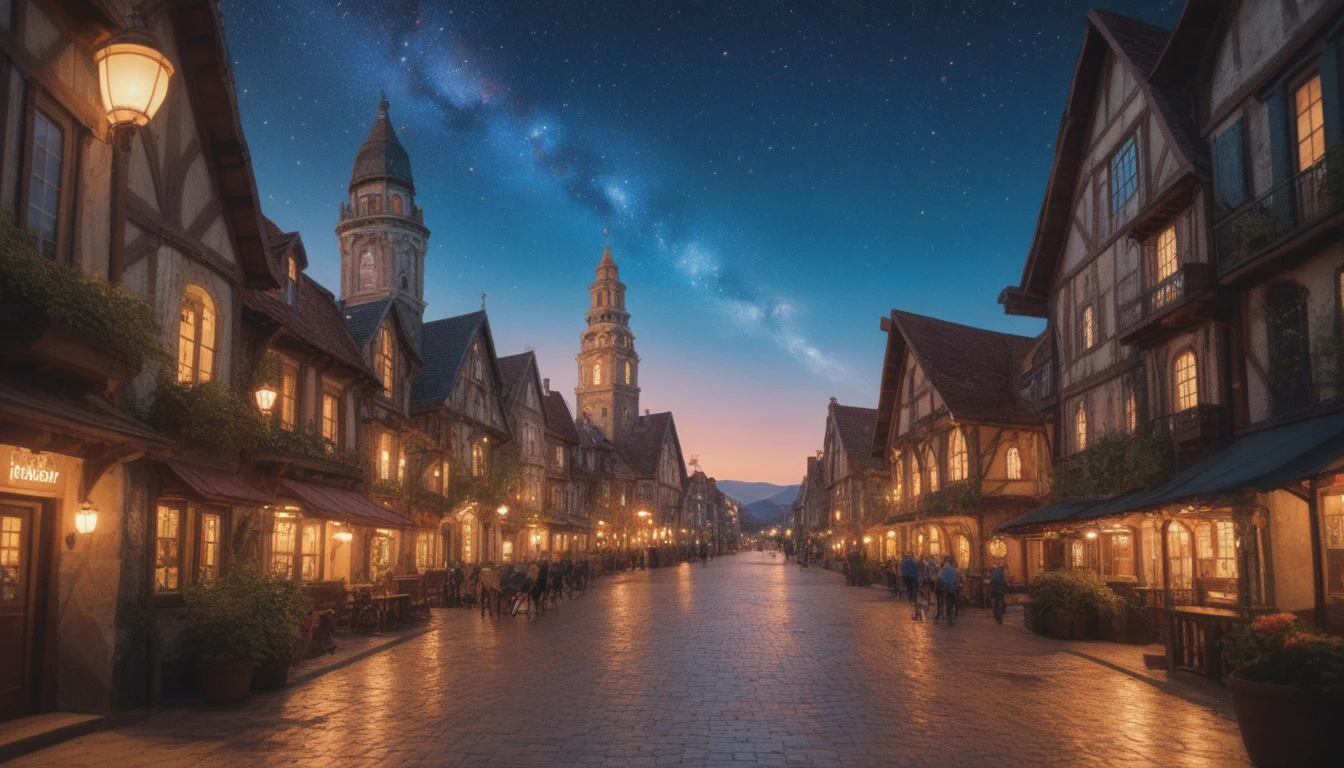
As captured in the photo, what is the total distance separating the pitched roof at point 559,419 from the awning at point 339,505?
31.5 meters

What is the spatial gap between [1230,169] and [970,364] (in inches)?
735

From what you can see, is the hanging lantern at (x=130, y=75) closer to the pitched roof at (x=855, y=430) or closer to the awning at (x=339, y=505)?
the awning at (x=339, y=505)

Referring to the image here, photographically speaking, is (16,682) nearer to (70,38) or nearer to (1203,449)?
(70,38)

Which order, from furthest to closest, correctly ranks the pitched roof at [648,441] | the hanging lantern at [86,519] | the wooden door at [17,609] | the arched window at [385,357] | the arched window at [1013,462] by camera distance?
the pitched roof at [648,441], the arched window at [1013,462], the arched window at [385,357], the hanging lantern at [86,519], the wooden door at [17,609]

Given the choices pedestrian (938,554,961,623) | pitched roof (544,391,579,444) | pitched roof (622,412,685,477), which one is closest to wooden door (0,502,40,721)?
pedestrian (938,554,961,623)

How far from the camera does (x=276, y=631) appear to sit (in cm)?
1291

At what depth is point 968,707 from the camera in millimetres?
11711

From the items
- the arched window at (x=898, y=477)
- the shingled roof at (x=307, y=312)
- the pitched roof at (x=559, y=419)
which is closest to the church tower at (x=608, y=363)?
the pitched roof at (x=559, y=419)

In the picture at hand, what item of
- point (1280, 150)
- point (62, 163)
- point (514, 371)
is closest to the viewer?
point (62, 163)

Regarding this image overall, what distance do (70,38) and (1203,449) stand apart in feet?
58.5

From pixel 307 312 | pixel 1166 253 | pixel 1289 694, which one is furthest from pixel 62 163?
pixel 1166 253

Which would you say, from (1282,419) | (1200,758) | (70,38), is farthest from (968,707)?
(70,38)

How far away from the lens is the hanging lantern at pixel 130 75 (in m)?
8.09

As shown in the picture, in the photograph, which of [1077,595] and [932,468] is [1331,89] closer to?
[1077,595]
